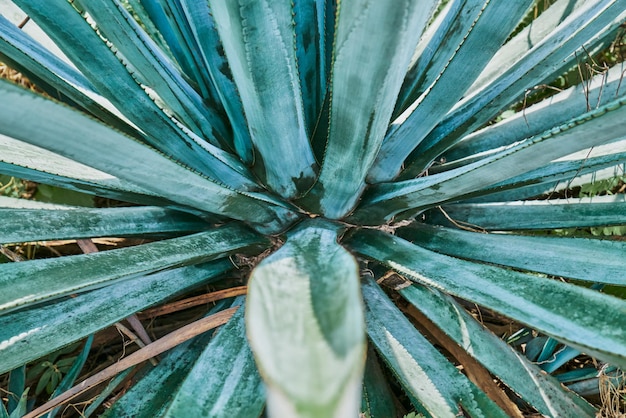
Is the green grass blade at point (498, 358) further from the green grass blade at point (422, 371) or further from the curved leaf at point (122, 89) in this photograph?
the curved leaf at point (122, 89)

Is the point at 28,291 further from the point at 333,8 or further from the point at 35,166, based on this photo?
the point at 333,8

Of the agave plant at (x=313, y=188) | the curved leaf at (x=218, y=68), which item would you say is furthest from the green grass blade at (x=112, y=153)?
the curved leaf at (x=218, y=68)

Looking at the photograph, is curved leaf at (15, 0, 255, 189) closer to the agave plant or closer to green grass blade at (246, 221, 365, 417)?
the agave plant

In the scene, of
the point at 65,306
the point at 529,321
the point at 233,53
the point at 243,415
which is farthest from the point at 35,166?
the point at 529,321

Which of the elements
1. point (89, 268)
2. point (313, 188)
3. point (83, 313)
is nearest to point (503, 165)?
point (313, 188)

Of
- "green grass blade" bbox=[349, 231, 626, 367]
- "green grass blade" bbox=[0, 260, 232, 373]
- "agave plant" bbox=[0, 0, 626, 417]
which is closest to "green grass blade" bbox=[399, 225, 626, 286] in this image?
"agave plant" bbox=[0, 0, 626, 417]

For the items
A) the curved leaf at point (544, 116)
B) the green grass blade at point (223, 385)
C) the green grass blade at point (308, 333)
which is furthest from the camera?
the curved leaf at point (544, 116)

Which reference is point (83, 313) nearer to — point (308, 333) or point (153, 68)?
point (153, 68)
